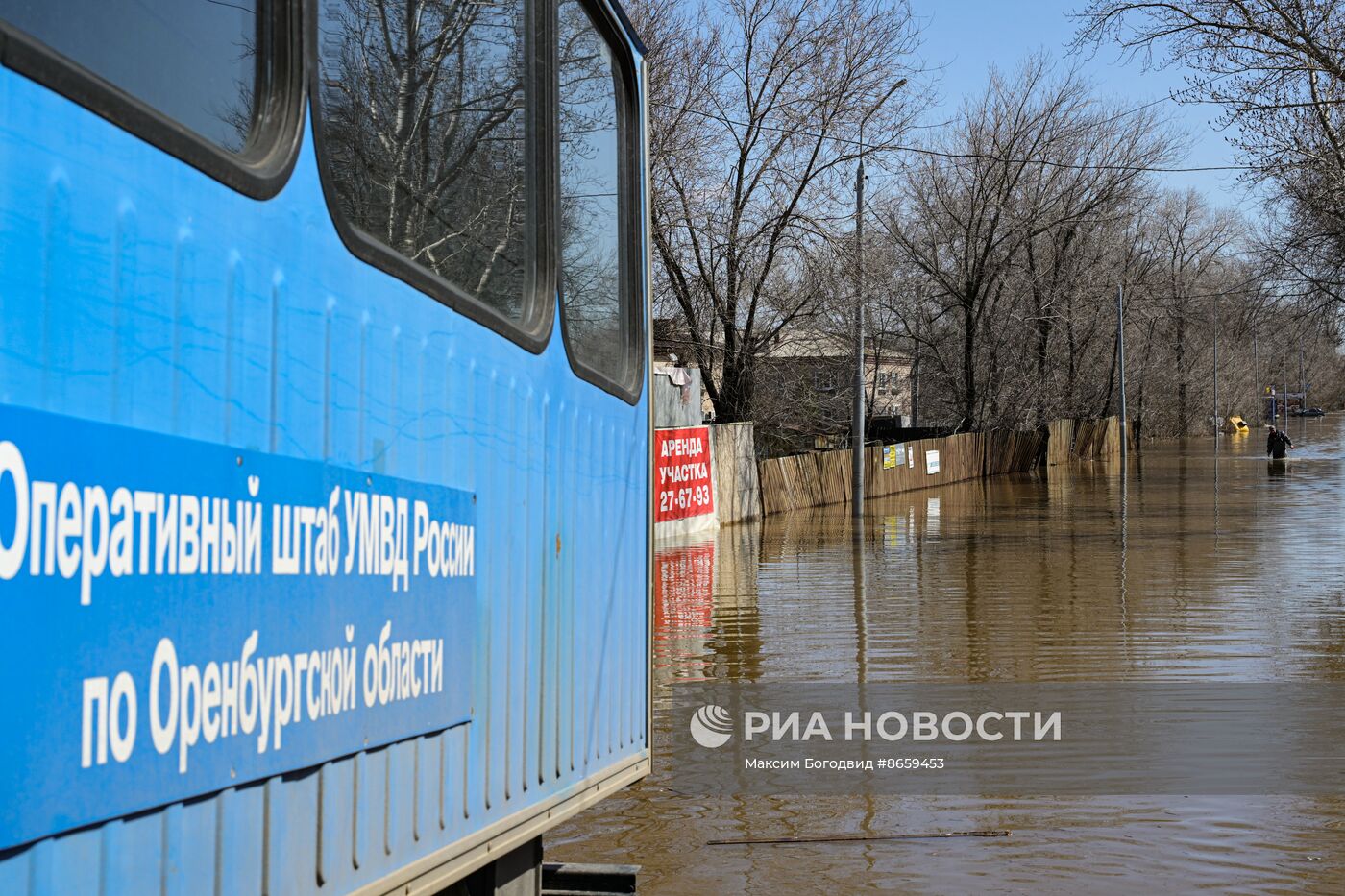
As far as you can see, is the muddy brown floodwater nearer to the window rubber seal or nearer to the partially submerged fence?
the window rubber seal

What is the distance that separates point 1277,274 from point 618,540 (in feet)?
82.6

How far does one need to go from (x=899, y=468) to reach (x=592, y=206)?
34720 mm

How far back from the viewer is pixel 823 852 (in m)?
6.50

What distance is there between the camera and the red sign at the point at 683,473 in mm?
23359

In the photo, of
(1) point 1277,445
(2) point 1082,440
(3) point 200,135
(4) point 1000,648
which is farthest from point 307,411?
(2) point 1082,440

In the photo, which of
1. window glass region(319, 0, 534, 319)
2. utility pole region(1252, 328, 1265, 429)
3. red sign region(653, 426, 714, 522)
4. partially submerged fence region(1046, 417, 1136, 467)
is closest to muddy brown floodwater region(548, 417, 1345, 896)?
red sign region(653, 426, 714, 522)

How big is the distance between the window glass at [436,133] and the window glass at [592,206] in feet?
1.28

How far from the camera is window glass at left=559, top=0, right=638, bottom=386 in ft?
13.1

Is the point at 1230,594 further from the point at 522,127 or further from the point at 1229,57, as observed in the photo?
the point at 522,127

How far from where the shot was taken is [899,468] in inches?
1512

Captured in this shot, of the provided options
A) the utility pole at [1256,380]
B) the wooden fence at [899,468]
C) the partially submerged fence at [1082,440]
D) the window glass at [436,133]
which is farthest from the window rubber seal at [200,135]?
the utility pole at [1256,380]

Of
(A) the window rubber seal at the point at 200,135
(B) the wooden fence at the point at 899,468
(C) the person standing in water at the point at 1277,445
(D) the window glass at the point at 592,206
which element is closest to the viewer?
(A) the window rubber seal at the point at 200,135

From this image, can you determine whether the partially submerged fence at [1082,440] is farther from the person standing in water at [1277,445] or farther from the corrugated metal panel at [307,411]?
the corrugated metal panel at [307,411]

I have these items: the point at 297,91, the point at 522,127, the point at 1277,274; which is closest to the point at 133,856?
the point at 297,91
